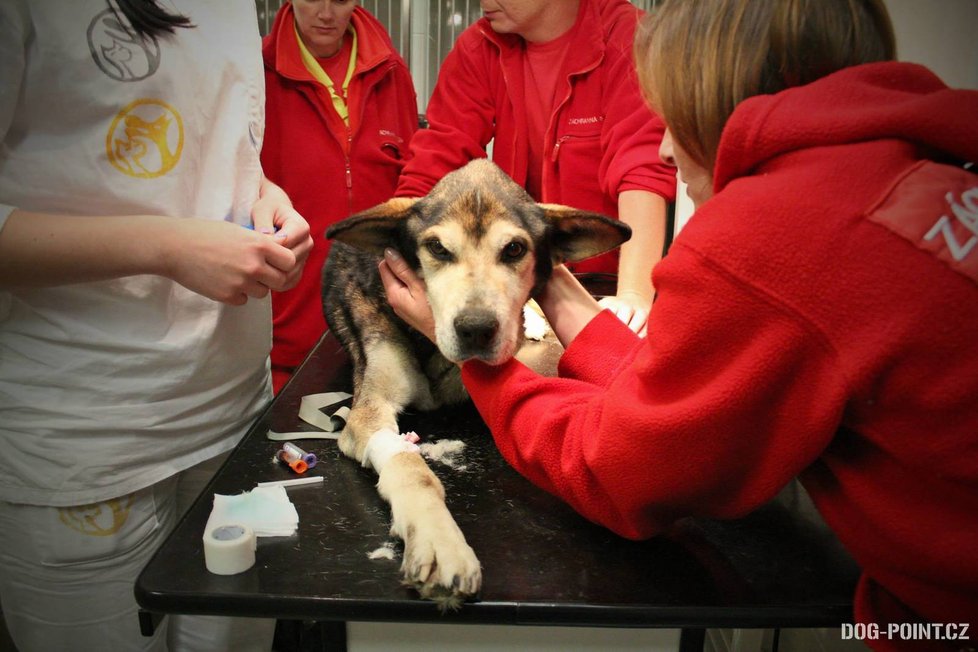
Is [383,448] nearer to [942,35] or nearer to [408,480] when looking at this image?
[408,480]

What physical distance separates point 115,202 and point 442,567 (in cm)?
89

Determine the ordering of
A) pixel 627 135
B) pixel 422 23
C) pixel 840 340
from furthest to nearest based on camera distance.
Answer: pixel 422 23, pixel 627 135, pixel 840 340

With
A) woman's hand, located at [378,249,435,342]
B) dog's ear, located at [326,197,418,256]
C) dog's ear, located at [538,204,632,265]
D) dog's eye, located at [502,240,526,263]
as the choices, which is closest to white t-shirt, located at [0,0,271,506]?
dog's ear, located at [326,197,418,256]

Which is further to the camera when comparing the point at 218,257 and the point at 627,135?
the point at 627,135

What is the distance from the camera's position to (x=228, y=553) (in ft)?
2.86

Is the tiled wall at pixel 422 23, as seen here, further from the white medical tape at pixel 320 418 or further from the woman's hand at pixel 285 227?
the white medical tape at pixel 320 418

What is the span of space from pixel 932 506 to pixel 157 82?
1.35 metres

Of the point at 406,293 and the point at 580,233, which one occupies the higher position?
the point at 580,233

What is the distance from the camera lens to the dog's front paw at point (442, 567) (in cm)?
82

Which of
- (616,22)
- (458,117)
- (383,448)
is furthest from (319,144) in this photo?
(383,448)
